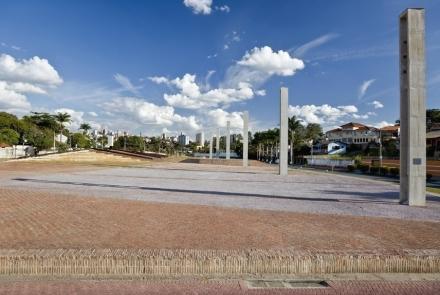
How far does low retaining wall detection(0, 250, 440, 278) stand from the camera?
14.5ft

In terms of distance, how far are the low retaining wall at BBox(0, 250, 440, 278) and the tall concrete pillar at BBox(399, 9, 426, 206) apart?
588 cm

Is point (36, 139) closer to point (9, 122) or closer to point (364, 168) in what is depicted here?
point (9, 122)

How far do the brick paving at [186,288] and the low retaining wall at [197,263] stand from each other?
242mm

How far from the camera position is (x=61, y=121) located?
97.1 meters

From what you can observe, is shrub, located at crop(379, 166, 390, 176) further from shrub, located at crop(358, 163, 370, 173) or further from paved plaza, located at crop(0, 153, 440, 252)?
paved plaza, located at crop(0, 153, 440, 252)

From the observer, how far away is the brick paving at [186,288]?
3.95 meters

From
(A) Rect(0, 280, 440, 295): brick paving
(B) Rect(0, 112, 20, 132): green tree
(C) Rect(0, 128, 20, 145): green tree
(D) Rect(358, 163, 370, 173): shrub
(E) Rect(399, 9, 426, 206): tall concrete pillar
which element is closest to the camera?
(A) Rect(0, 280, 440, 295): brick paving

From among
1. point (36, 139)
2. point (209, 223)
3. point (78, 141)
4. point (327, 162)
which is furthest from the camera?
point (78, 141)

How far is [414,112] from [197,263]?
8555mm

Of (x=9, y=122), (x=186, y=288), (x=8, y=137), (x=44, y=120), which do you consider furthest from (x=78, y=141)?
(x=186, y=288)

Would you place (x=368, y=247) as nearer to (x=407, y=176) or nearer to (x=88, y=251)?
(x=88, y=251)

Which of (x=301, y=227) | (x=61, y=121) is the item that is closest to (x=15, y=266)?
(x=301, y=227)

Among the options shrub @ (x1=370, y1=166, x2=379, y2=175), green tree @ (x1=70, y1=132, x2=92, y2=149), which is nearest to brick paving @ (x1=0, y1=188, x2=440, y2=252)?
shrub @ (x1=370, y1=166, x2=379, y2=175)

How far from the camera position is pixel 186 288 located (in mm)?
4090
